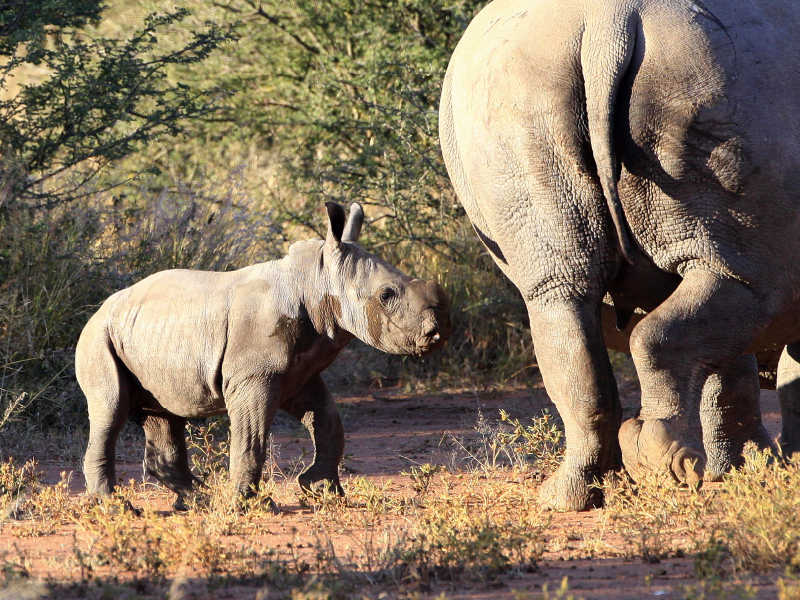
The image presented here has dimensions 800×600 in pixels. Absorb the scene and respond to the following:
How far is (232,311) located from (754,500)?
7.67ft

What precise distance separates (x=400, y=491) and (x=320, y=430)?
853 millimetres

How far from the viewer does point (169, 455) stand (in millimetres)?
5293

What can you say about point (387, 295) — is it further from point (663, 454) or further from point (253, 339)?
point (663, 454)

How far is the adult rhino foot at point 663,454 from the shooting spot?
13.5 feet

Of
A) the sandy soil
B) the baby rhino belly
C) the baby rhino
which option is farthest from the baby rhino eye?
the sandy soil

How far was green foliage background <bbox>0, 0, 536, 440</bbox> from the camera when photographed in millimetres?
7684

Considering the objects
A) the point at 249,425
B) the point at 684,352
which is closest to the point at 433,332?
the point at 249,425

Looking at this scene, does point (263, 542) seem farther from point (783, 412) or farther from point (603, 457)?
point (783, 412)

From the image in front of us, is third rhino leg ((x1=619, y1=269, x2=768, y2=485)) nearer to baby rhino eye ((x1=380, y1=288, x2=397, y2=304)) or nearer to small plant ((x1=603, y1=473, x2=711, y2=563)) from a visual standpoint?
small plant ((x1=603, y1=473, x2=711, y2=563))

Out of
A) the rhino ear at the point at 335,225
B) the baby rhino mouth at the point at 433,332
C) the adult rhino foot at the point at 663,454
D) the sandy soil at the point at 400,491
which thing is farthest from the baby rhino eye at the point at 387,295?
the adult rhino foot at the point at 663,454

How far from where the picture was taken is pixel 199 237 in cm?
850

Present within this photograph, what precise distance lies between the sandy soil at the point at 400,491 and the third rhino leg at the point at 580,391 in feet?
0.46

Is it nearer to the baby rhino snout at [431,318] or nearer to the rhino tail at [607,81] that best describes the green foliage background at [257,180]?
the baby rhino snout at [431,318]

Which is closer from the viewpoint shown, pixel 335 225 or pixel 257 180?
pixel 335 225
